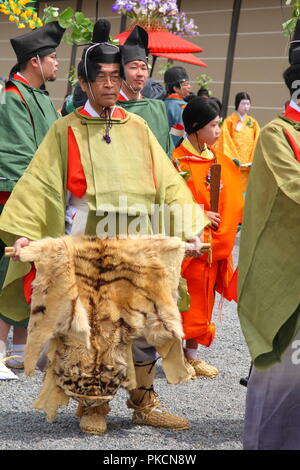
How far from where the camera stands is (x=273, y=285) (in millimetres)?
3299

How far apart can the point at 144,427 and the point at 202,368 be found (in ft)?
3.62

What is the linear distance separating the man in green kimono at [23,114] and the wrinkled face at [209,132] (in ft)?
2.96

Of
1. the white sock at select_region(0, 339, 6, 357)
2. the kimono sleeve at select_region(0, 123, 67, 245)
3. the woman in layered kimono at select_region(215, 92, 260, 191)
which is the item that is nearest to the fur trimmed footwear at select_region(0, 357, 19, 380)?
the white sock at select_region(0, 339, 6, 357)

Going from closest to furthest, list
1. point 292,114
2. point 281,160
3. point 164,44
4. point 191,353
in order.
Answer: point 281,160
point 292,114
point 191,353
point 164,44

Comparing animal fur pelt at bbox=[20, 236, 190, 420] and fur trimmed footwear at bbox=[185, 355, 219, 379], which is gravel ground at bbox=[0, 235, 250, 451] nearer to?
fur trimmed footwear at bbox=[185, 355, 219, 379]

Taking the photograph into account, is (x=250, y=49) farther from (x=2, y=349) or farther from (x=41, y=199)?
(x=41, y=199)

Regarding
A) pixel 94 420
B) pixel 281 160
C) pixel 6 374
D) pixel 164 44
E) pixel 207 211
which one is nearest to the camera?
pixel 281 160

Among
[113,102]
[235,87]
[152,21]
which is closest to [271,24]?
[235,87]

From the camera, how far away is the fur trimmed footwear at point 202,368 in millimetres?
4911

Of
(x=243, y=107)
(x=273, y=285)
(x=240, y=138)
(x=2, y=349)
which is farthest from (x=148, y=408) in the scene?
(x=243, y=107)

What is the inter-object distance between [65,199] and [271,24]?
1050 cm

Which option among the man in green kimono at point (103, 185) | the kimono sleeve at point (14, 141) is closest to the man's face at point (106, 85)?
the man in green kimono at point (103, 185)

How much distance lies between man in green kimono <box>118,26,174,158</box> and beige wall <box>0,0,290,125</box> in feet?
28.0

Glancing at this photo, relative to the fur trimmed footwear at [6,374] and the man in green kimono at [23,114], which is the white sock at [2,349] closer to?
the man in green kimono at [23,114]
